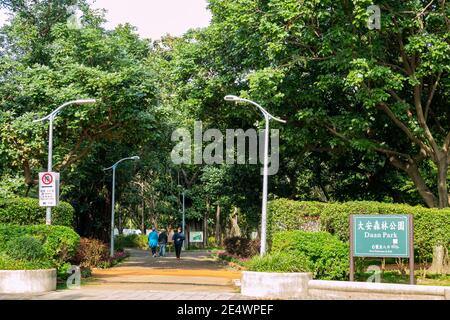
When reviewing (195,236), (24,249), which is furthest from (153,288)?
(195,236)

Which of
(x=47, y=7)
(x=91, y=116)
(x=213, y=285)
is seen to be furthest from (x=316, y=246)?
(x=47, y=7)

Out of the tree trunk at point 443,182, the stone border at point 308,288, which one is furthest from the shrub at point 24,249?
the tree trunk at point 443,182

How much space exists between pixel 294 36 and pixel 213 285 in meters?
10.1

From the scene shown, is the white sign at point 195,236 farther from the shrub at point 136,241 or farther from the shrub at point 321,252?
the shrub at point 321,252

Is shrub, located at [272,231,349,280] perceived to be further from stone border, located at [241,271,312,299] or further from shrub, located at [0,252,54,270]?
shrub, located at [0,252,54,270]

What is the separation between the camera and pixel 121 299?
51.3 feet

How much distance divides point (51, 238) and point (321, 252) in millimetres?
8209

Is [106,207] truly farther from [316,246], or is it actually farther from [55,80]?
[316,246]

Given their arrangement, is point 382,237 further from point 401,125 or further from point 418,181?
point 418,181

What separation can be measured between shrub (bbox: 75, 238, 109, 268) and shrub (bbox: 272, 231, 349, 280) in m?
11.0

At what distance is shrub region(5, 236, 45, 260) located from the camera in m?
18.1

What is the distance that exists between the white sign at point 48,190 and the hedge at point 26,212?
1704 mm

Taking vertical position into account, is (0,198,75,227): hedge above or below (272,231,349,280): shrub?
above

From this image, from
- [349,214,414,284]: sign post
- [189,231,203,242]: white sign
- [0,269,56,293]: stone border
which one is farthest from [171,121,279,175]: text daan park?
[189,231,203,242]: white sign
